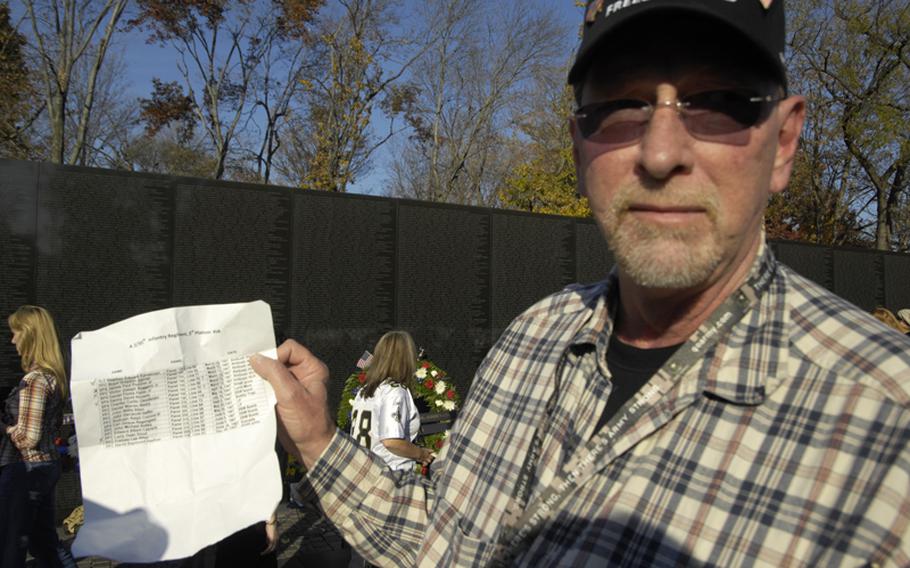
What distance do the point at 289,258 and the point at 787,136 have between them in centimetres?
650

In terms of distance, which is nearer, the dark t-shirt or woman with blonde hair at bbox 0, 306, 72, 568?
the dark t-shirt

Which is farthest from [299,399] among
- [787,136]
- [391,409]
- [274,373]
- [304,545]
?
[304,545]

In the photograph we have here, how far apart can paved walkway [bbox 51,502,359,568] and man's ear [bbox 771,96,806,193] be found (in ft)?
14.0

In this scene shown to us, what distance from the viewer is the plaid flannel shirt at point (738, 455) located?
938 millimetres

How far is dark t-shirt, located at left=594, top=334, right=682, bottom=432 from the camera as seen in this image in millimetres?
1301

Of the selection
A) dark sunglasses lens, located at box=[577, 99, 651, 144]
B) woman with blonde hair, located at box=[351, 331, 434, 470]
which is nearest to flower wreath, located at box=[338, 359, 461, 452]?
woman with blonde hair, located at box=[351, 331, 434, 470]

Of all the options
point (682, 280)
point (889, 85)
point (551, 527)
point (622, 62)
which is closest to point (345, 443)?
point (551, 527)

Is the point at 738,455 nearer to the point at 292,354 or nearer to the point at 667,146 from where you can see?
the point at 667,146

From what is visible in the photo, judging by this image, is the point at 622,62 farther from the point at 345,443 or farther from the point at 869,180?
the point at 869,180

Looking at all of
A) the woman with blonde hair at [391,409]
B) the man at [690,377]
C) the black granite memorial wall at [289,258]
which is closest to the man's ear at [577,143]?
the man at [690,377]

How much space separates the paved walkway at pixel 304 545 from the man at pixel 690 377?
386cm

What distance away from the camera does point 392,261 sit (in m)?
8.01

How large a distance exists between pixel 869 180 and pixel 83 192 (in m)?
23.6

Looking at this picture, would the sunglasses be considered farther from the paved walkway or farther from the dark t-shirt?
the paved walkway
